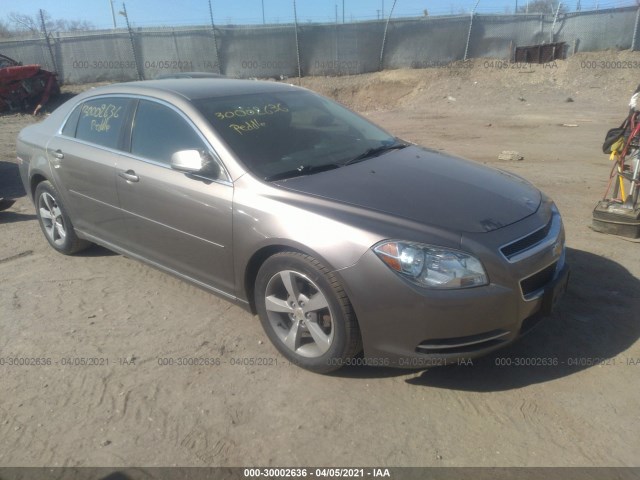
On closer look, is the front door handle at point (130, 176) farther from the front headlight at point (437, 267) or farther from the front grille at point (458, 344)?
the front grille at point (458, 344)

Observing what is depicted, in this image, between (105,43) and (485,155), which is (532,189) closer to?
(485,155)

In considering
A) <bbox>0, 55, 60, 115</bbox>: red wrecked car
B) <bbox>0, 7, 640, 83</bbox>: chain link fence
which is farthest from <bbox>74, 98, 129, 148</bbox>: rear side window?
<bbox>0, 7, 640, 83</bbox>: chain link fence

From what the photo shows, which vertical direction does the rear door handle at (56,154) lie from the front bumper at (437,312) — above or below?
above

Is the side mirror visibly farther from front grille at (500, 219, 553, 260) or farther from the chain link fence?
the chain link fence

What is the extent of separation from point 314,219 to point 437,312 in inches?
32.9

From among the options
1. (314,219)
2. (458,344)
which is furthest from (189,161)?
(458,344)

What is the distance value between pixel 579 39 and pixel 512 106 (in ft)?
20.2

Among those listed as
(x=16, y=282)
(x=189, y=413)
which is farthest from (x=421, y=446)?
(x=16, y=282)

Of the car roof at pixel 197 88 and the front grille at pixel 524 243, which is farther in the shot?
the car roof at pixel 197 88

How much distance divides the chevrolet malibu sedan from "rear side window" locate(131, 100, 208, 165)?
0.05 ft

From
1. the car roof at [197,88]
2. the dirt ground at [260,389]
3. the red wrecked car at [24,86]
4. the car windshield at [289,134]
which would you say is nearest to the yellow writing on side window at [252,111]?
the car windshield at [289,134]

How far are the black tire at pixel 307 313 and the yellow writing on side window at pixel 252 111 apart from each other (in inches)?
46.2

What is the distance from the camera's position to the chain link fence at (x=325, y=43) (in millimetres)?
19656

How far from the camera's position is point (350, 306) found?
2.89 meters
